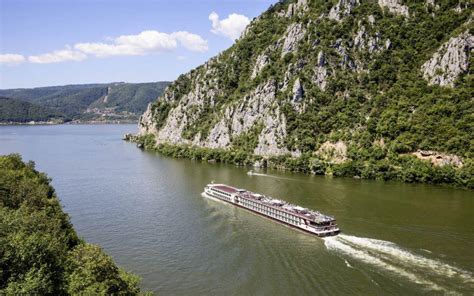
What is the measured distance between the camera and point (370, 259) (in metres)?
45.7

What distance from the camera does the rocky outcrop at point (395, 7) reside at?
134475mm

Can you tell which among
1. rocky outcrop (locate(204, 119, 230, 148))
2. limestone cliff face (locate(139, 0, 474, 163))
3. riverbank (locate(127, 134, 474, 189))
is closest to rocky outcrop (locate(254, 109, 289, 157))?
limestone cliff face (locate(139, 0, 474, 163))

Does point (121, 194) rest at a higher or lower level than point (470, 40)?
lower

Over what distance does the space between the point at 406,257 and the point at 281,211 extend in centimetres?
1925

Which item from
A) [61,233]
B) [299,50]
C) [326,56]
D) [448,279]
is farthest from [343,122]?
[61,233]

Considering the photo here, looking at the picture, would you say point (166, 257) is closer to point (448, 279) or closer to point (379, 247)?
point (379, 247)

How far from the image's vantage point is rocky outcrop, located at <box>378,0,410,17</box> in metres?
134

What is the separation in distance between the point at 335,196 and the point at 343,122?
42.7 metres

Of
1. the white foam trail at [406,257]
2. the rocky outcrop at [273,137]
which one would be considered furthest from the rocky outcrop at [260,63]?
the white foam trail at [406,257]

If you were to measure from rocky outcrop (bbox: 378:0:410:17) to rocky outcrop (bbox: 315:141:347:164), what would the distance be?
2138 inches

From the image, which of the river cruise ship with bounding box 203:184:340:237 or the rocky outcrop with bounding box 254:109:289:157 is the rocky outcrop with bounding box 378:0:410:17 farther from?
the river cruise ship with bounding box 203:184:340:237

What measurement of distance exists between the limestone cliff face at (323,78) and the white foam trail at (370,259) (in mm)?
54518

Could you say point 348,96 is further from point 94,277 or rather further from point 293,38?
point 94,277

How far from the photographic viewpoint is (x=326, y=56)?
132 metres
